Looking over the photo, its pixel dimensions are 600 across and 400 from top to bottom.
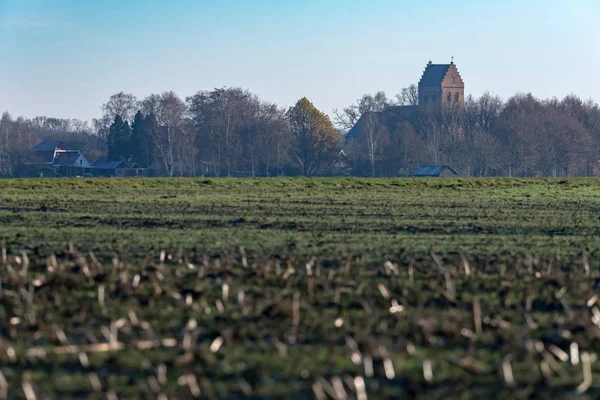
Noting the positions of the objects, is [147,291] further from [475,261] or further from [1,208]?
[1,208]

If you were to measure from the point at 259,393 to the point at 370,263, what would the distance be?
25.2 feet

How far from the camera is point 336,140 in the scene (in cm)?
10875

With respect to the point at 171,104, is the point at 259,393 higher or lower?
lower

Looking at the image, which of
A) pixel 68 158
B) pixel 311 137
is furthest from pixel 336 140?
pixel 68 158

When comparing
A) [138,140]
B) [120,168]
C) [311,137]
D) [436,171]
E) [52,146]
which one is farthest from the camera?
[52,146]

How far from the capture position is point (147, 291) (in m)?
12.2

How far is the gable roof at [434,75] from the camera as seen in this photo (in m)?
161

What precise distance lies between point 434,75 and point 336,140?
5822 centimetres

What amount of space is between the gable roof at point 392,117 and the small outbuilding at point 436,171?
1816 cm

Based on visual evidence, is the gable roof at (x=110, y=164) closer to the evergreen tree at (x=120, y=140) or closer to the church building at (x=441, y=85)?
the evergreen tree at (x=120, y=140)

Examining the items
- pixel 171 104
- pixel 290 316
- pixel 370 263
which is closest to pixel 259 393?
pixel 290 316

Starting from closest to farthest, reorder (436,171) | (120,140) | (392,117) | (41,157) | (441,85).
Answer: (436,171), (120,140), (392,117), (41,157), (441,85)

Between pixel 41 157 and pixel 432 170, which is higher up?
pixel 41 157

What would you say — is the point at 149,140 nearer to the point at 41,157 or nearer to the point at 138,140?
the point at 138,140
